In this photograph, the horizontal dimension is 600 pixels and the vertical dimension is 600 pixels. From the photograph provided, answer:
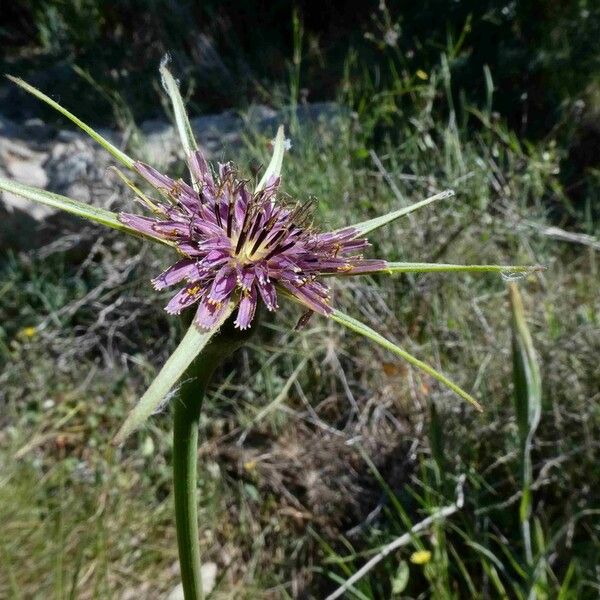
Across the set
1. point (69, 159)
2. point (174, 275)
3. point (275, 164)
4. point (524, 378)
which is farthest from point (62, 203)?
point (69, 159)

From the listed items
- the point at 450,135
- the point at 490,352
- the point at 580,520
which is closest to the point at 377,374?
the point at 490,352

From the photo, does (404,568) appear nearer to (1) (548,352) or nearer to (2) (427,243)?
(1) (548,352)

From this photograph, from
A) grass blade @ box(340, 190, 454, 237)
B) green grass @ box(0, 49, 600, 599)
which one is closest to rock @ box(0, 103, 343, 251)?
green grass @ box(0, 49, 600, 599)

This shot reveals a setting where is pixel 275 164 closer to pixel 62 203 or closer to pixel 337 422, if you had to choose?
pixel 62 203

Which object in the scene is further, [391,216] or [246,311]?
[391,216]

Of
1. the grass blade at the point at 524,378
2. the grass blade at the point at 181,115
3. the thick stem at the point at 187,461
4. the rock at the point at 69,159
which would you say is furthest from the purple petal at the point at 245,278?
the rock at the point at 69,159

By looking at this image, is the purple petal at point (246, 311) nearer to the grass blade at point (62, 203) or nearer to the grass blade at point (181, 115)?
the grass blade at point (62, 203)
